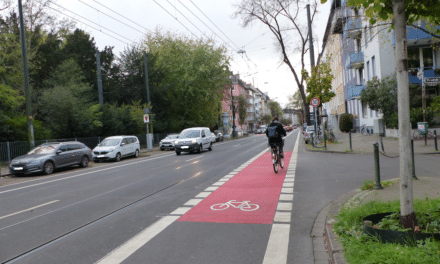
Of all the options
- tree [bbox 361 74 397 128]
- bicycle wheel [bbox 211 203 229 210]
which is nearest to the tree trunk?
bicycle wheel [bbox 211 203 229 210]

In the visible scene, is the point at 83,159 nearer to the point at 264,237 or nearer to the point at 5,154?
the point at 5,154

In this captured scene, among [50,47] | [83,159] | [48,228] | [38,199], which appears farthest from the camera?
[50,47]

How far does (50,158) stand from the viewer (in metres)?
17.5

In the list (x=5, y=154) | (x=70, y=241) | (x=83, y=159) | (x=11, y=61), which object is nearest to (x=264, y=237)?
(x=70, y=241)

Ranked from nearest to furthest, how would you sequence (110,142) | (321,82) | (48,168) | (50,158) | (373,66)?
(48,168) → (50,158) → (321,82) → (110,142) → (373,66)

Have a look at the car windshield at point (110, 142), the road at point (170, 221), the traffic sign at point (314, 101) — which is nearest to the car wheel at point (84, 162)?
the car windshield at point (110, 142)

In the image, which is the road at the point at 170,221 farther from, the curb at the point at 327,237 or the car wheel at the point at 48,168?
the car wheel at the point at 48,168

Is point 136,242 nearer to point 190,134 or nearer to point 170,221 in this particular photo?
point 170,221

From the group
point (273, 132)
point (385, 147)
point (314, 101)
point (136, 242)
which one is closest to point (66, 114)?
point (314, 101)

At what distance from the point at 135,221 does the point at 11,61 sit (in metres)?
30.2

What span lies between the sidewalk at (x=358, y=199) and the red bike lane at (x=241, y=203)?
973mm

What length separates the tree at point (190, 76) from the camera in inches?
1767

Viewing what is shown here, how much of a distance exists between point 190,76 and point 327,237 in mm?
41505

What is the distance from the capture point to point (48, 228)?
5.98 m
